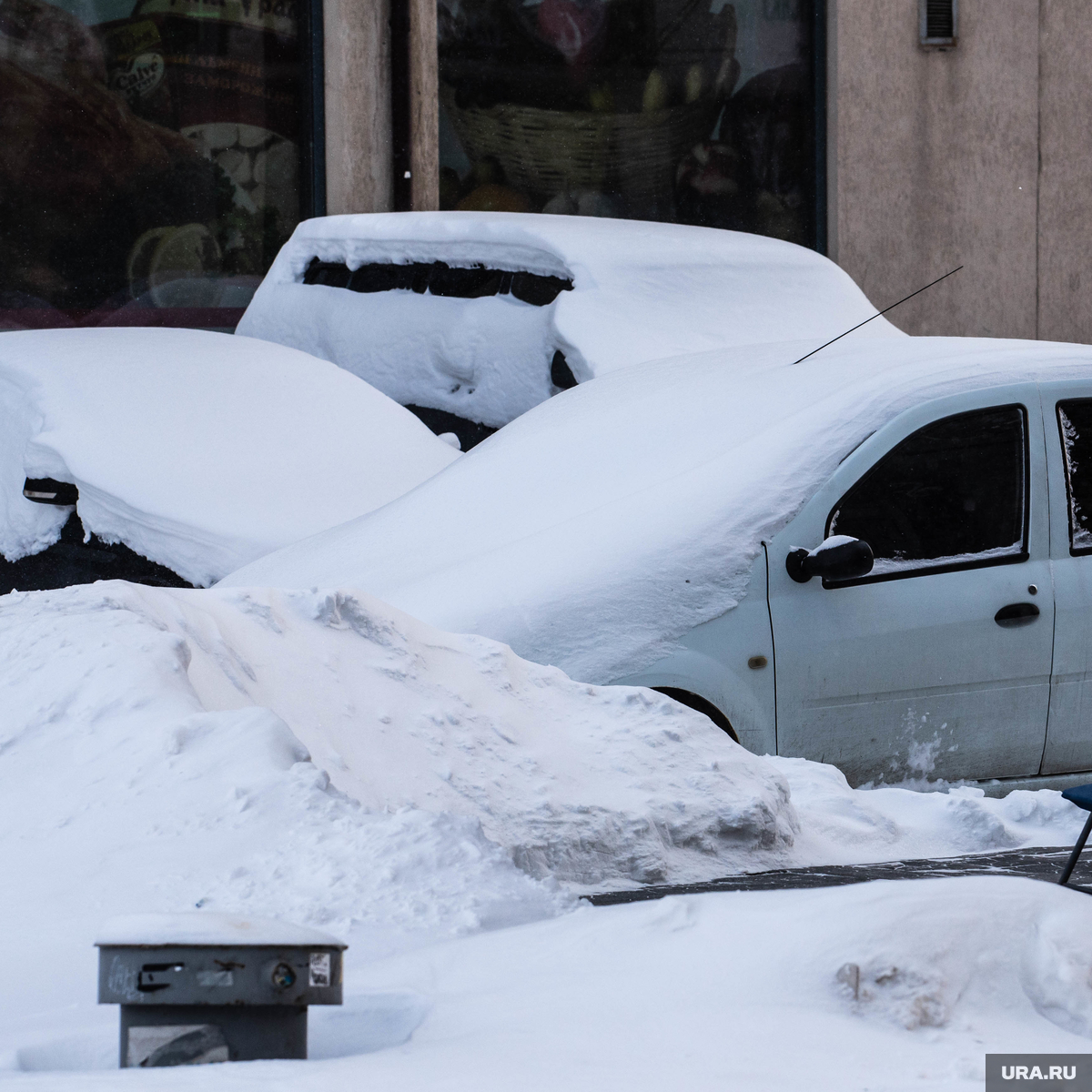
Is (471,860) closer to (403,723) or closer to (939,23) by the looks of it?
(403,723)

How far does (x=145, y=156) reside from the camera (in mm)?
12289

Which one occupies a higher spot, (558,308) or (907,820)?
(558,308)

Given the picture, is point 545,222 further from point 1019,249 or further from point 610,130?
point 1019,249

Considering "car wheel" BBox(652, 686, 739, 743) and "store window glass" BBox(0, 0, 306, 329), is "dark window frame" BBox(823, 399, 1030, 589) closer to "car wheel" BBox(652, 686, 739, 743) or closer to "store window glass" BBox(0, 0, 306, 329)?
"car wheel" BBox(652, 686, 739, 743)

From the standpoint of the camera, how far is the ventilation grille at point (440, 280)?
7.78 m

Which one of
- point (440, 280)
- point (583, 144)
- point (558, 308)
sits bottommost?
point (558, 308)

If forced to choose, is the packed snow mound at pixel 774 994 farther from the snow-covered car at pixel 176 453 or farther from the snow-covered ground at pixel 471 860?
the snow-covered car at pixel 176 453

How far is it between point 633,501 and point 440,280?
382 cm

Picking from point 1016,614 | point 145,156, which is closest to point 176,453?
point 1016,614

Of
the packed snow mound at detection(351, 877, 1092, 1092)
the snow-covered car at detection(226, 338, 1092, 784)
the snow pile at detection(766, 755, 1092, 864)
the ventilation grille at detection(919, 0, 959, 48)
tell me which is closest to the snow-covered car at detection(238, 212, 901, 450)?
the snow-covered car at detection(226, 338, 1092, 784)

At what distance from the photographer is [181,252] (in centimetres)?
1246

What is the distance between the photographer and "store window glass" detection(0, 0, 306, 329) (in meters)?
11.9

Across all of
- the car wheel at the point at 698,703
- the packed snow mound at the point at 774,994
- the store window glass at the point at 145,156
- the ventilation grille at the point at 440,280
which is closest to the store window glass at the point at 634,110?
the store window glass at the point at 145,156

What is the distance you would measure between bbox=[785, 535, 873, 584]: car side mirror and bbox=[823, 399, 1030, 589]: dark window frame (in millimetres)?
58
